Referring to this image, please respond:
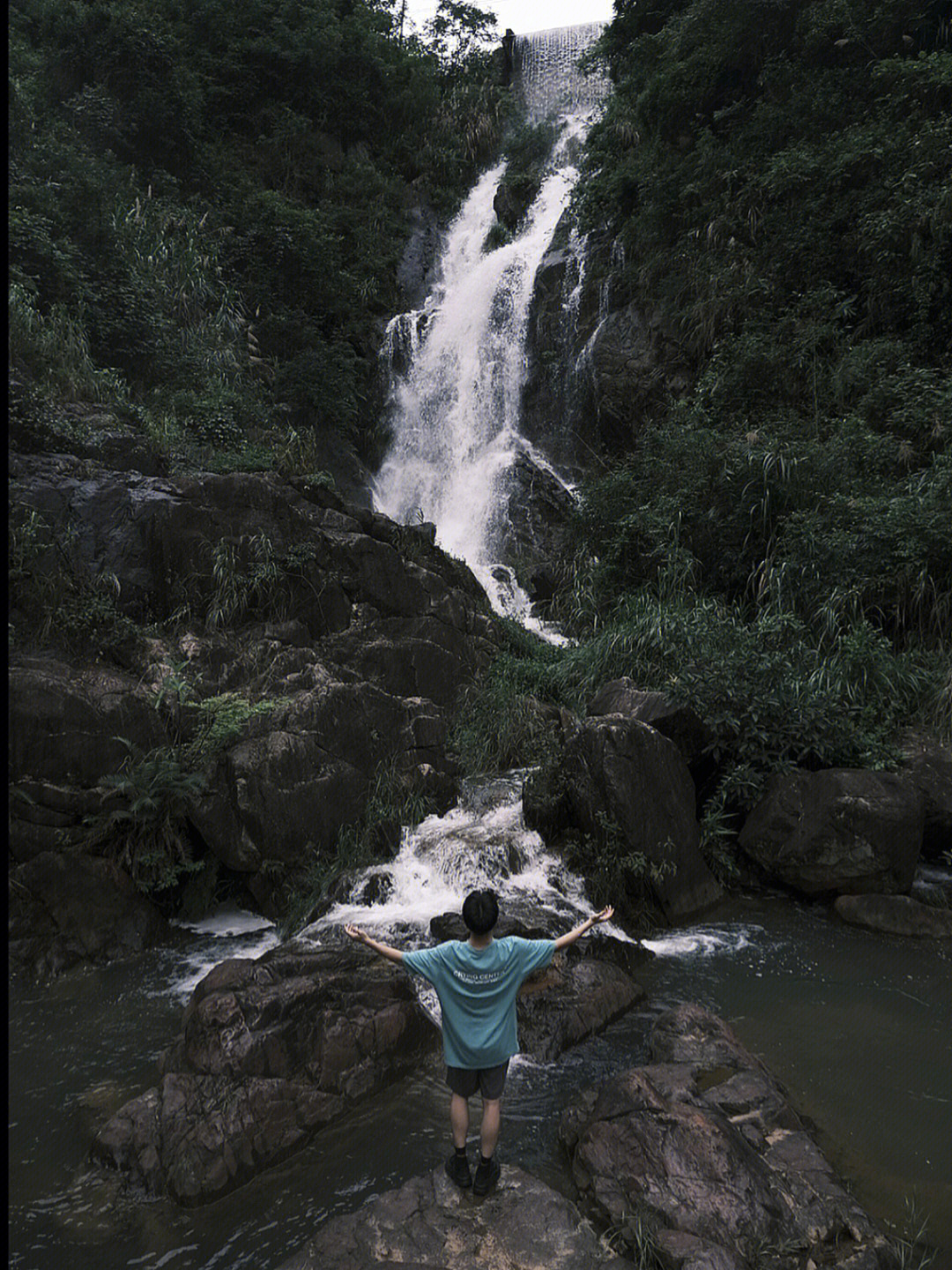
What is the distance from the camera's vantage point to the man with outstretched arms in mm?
3459

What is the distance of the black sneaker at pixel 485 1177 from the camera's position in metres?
3.54

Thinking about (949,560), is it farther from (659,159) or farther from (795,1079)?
(659,159)

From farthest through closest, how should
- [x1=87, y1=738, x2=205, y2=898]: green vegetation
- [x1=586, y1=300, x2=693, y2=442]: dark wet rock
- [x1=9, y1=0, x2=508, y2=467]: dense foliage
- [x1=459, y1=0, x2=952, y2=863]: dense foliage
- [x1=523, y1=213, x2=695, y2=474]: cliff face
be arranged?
[x1=523, y1=213, x2=695, y2=474]: cliff face < [x1=586, y1=300, x2=693, y2=442]: dark wet rock < [x1=9, y1=0, x2=508, y2=467]: dense foliage < [x1=459, y1=0, x2=952, y2=863]: dense foliage < [x1=87, y1=738, x2=205, y2=898]: green vegetation

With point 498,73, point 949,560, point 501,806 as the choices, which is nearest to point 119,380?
point 501,806

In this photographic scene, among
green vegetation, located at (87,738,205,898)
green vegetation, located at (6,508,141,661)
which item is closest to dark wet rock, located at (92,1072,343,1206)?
green vegetation, located at (87,738,205,898)

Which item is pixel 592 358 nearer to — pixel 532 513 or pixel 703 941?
pixel 532 513

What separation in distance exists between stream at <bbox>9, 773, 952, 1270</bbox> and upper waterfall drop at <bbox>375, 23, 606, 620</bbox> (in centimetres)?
666

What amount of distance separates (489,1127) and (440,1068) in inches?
52.8

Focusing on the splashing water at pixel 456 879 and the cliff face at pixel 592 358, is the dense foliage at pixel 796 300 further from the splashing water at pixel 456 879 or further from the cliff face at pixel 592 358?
the splashing water at pixel 456 879

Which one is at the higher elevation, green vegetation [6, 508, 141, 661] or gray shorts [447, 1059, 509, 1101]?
green vegetation [6, 508, 141, 661]

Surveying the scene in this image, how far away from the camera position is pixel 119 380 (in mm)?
11227

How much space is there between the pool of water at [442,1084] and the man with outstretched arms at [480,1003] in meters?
0.62

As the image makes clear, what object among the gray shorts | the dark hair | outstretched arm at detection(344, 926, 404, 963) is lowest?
the gray shorts

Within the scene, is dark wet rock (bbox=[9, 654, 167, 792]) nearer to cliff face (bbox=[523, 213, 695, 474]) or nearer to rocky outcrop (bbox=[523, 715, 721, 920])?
rocky outcrop (bbox=[523, 715, 721, 920])
